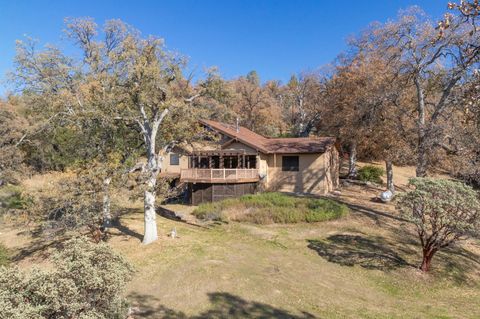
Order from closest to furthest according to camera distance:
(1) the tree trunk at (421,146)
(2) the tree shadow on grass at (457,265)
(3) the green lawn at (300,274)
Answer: (3) the green lawn at (300,274), (2) the tree shadow on grass at (457,265), (1) the tree trunk at (421,146)

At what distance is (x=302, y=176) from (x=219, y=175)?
7712 mm

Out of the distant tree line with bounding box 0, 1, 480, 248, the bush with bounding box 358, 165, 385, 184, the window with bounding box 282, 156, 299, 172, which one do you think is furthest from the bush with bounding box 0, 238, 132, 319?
the bush with bounding box 358, 165, 385, 184

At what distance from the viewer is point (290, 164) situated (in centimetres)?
3030

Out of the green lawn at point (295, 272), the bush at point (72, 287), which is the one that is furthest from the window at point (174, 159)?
the bush at point (72, 287)

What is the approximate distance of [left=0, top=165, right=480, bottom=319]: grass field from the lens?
10.1 m

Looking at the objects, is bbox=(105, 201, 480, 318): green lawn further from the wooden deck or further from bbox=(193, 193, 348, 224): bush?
the wooden deck

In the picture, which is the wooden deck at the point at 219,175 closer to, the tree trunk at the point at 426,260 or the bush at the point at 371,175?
the bush at the point at 371,175

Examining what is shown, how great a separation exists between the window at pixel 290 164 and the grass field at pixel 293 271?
933 cm

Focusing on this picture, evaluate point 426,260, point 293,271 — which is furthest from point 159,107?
point 426,260

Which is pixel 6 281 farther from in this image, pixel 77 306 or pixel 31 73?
pixel 31 73

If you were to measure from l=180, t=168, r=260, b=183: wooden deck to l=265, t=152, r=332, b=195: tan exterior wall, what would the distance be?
2603 millimetres

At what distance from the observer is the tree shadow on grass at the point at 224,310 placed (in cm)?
936

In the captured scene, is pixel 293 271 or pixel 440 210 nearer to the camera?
pixel 440 210

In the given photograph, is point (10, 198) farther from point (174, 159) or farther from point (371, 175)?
point (371, 175)
